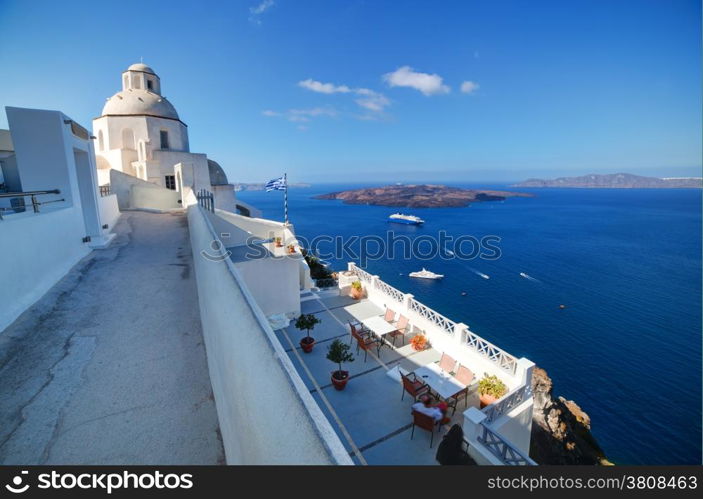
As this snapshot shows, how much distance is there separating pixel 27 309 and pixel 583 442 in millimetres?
26162

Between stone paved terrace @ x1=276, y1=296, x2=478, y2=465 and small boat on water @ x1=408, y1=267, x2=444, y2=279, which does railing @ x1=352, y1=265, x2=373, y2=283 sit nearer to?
stone paved terrace @ x1=276, y1=296, x2=478, y2=465

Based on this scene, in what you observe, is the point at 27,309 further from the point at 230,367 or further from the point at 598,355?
the point at 598,355

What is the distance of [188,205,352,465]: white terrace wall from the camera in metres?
1.74

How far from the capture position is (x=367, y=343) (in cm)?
1112

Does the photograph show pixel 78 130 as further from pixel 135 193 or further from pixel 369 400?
pixel 135 193

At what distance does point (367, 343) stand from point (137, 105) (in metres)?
31.6

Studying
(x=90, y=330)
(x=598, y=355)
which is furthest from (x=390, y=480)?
(x=598, y=355)

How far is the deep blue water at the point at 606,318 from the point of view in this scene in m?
22.6

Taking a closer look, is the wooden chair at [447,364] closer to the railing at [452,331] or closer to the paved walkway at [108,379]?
the railing at [452,331]

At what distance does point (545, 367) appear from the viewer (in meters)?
28.0

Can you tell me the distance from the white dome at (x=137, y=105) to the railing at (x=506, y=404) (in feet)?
114

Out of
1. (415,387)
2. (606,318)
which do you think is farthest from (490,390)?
(606,318)

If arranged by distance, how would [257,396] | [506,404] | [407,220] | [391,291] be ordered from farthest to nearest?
[407,220]
[391,291]
[506,404]
[257,396]

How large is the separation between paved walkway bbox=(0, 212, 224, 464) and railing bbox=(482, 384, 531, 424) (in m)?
6.59
